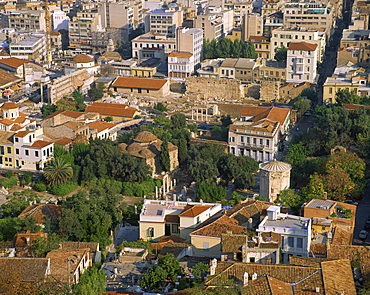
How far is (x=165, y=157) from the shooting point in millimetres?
49750

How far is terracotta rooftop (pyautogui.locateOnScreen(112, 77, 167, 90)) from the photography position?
231 ft

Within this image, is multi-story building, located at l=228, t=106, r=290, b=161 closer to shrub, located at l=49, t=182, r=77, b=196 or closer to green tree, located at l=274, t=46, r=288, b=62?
shrub, located at l=49, t=182, r=77, b=196

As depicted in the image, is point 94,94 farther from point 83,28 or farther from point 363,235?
point 363,235

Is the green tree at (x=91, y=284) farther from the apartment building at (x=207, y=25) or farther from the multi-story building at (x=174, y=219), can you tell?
the apartment building at (x=207, y=25)

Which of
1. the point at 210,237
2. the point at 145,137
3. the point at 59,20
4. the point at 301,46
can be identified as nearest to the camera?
the point at 210,237

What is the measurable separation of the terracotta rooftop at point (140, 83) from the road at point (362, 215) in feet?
100

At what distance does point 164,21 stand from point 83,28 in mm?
11347

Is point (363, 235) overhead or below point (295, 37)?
below

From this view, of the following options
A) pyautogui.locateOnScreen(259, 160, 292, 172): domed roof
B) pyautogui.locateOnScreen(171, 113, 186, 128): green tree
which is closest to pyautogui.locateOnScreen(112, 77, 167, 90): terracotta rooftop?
pyautogui.locateOnScreen(171, 113, 186, 128): green tree

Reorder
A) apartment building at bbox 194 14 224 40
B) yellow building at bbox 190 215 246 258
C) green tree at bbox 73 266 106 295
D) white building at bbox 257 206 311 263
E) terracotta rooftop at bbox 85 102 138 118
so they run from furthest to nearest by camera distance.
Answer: apartment building at bbox 194 14 224 40
terracotta rooftop at bbox 85 102 138 118
yellow building at bbox 190 215 246 258
white building at bbox 257 206 311 263
green tree at bbox 73 266 106 295

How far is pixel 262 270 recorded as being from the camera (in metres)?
26.8

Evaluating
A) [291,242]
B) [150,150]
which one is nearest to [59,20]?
[150,150]

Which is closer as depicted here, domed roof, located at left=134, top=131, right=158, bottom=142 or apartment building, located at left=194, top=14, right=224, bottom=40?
domed roof, located at left=134, top=131, right=158, bottom=142

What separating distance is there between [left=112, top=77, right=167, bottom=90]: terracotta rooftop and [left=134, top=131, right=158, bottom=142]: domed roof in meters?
18.0
